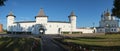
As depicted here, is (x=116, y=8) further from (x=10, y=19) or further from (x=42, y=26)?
(x=10, y=19)

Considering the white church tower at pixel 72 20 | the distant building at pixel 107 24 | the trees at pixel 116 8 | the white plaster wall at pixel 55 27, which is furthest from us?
the distant building at pixel 107 24

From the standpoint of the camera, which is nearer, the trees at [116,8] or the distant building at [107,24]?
the trees at [116,8]

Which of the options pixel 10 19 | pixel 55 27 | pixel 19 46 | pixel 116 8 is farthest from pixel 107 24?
pixel 19 46

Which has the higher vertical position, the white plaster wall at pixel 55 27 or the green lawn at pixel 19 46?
the white plaster wall at pixel 55 27

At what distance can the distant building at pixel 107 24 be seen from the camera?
132 metres

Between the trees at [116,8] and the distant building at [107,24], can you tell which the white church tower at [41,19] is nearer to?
the distant building at [107,24]

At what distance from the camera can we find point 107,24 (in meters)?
138

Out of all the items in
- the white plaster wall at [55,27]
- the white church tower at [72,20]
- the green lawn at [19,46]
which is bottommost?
the green lawn at [19,46]

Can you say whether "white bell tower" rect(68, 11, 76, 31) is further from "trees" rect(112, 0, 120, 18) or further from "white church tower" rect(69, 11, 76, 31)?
"trees" rect(112, 0, 120, 18)

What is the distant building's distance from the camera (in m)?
132

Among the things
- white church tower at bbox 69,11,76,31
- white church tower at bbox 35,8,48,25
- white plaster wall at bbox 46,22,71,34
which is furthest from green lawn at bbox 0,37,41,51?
white church tower at bbox 69,11,76,31

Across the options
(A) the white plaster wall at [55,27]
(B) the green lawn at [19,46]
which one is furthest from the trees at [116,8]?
(A) the white plaster wall at [55,27]

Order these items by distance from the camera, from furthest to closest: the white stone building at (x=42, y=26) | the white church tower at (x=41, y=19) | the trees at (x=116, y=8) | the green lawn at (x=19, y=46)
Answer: the white church tower at (x=41, y=19) → the white stone building at (x=42, y=26) → the trees at (x=116, y=8) → the green lawn at (x=19, y=46)

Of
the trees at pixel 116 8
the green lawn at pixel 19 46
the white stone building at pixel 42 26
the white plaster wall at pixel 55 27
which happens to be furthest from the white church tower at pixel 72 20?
the green lawn at pixel 19 46
